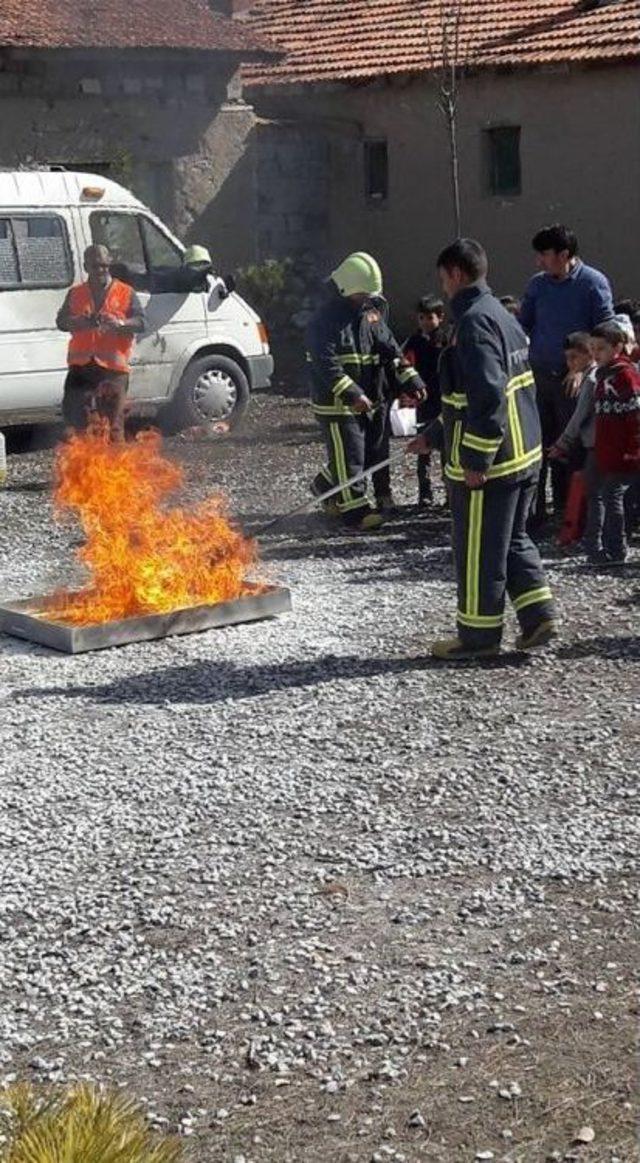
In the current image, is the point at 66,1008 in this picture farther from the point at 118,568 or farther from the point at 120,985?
the point at 118,568

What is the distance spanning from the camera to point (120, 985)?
17.1 feet

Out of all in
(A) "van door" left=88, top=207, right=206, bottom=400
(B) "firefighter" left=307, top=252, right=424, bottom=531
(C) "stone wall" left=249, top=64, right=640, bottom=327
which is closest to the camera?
(B) "firefighter" left=307, top=252, right=424, bottom=531

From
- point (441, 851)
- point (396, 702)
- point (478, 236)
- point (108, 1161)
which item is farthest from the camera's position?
point (478, 236)

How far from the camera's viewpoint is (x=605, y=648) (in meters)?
8.96

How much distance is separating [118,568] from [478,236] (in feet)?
51.2

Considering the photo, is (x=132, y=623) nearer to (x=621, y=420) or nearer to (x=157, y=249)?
(x=621, y=420)

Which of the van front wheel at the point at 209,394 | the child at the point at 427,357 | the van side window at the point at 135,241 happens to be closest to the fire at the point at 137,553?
the child at the point at 427,357

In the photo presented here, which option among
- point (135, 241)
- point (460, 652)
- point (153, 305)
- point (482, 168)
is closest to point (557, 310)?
point (460, 652)

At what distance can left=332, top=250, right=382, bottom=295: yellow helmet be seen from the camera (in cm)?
1159

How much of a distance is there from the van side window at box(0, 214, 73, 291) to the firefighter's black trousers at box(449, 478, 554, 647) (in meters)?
7.99

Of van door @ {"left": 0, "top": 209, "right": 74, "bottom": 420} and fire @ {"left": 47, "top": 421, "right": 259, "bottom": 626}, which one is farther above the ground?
van door @ {"left": 0, "top": 209, "right": 74, "bottom": 420}

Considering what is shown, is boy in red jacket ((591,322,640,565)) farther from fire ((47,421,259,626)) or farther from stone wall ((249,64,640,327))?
stone wall ((249,64,640,327))

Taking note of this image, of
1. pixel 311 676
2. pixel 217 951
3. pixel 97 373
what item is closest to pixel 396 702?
pixel 311 676

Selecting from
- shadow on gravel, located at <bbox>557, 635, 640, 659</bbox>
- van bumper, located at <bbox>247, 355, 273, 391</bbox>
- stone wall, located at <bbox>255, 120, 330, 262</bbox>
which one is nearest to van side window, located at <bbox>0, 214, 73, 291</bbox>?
van bumper, located at <bbox>247, 355, 273, 391</bbox>
